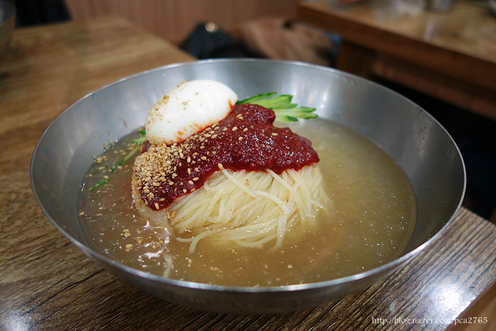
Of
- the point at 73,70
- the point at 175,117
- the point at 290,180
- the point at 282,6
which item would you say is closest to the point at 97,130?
the point at 175,117

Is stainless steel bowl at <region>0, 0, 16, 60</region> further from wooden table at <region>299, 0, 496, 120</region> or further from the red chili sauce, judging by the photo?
wooden table at <region>299, 0, 496, 120</region>

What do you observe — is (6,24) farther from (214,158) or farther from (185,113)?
(214,158)

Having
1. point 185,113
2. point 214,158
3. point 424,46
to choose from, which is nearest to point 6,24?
point 185,113

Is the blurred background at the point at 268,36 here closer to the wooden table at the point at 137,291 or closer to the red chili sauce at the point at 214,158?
the wooden table at the point at 137,291

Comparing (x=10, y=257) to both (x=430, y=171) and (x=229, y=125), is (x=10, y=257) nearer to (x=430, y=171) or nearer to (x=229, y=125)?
(x=229, y=125)

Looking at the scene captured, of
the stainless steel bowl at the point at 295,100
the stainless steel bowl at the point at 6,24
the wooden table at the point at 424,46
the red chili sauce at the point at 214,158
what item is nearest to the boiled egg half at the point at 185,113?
the red chili sauce at the point at 214,158

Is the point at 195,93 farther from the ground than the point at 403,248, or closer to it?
farther from the ground
